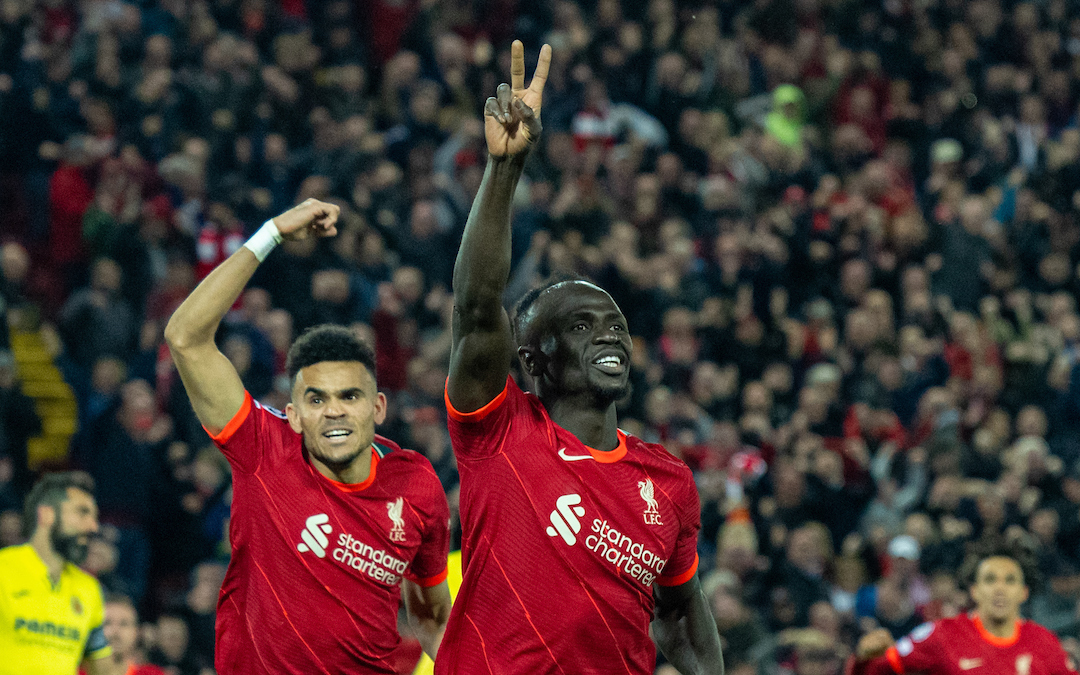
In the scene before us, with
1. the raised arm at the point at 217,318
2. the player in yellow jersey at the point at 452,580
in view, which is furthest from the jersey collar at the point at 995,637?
the raised arm at the point at 217,318

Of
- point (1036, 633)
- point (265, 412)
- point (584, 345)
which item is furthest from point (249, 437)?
point (1036, 633)

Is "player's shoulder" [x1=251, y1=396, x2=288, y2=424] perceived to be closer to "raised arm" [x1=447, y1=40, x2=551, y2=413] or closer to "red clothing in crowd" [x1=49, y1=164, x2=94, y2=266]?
"raised arm" [x1=447, y1=40, x2=551, y2=413]

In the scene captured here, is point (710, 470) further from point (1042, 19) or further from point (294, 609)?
point (1042, 19)

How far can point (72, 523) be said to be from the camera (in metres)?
7.19

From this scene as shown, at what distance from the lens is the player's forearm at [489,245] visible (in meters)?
3.50

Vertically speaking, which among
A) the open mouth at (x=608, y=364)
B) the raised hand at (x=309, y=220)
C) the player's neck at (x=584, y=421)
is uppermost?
the raised hand at (x=309, y=220)

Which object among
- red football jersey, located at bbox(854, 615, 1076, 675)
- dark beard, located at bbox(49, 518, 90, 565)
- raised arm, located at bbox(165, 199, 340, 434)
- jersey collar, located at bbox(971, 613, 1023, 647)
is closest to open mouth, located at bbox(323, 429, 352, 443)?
raised arm, located at bbox(165, 199, 340, 434)

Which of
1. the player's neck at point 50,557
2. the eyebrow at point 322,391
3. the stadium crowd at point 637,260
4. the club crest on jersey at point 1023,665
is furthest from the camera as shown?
the stadium crowd at point 637,260

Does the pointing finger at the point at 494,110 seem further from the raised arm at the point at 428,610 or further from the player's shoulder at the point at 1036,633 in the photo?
the player's shoulder at the point at 1036,633

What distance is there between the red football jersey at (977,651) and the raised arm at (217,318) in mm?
4265

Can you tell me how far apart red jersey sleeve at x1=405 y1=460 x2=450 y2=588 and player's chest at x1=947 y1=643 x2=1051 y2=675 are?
11.7ft

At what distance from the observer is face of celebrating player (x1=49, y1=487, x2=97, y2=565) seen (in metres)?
7.18

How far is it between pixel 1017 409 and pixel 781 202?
9.18 ft

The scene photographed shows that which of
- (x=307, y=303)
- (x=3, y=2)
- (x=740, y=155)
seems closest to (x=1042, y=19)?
(x=740, y=155)
